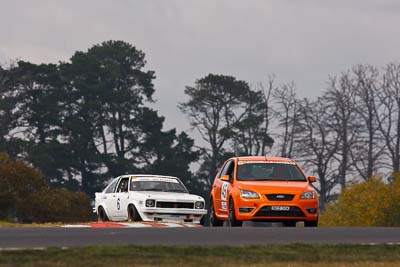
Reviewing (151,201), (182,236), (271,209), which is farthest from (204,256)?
(151,201)

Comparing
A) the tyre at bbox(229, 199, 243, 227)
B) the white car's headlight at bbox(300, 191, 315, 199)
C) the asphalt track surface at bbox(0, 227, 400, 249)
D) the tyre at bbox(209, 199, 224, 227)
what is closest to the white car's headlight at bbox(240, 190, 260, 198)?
the tyre at bbox(229, 199, 243, 227)

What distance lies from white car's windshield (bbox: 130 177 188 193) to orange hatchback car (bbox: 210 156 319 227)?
293cm

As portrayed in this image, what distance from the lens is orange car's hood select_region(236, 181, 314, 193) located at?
86.3 ft

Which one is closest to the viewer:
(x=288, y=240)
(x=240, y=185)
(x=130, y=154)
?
(x=288, y=240)

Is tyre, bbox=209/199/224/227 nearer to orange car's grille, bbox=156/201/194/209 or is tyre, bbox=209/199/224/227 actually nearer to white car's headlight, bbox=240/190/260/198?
orange car's grille, bbox=156/201/194/209

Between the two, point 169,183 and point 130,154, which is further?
point 130,154

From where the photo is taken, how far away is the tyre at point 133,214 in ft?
96.5

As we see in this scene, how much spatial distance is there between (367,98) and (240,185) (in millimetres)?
67704

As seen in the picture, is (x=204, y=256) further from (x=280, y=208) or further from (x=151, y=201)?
(x=151, y=201)

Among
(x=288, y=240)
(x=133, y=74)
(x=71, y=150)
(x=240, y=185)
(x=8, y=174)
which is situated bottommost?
(x=288, y=240)

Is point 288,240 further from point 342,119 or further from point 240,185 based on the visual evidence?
point 342,119

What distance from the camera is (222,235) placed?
67.3 feet

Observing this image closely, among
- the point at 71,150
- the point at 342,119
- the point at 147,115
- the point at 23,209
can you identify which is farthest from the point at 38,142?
the point at 23,209

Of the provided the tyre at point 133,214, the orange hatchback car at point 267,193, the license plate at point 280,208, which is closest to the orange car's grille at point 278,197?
the orange hatchback car at point 267,193
